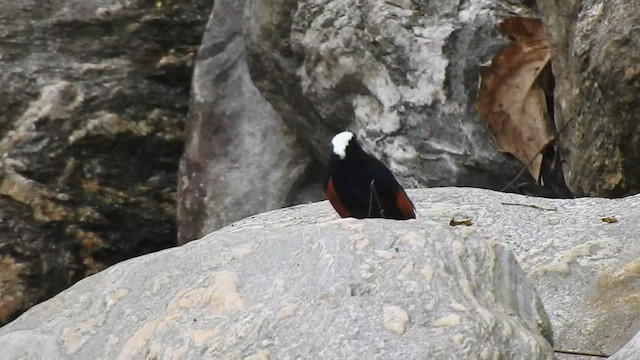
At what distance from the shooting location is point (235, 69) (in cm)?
782

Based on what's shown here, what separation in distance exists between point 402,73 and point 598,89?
1.41 metres

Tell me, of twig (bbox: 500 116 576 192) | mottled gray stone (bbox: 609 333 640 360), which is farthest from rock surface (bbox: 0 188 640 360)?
twig (bbox: 500 116 576 192)

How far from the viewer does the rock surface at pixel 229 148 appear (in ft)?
25.0

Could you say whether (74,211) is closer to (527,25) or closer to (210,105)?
(210,105)

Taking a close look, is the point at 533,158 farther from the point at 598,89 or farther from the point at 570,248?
the point at 570,248

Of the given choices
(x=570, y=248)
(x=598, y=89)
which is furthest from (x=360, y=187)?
(x=598, y=89)

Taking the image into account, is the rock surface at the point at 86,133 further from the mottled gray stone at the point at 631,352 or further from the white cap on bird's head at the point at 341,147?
the mottled gray stone at the point at 631,352

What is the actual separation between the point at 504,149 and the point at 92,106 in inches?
114

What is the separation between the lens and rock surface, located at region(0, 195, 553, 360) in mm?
2902

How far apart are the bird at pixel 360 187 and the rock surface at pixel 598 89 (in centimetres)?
122

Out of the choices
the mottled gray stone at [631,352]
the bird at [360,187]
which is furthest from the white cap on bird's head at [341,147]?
the mottled gray stone at [631,352]

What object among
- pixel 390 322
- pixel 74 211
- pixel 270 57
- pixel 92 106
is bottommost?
pixel 74 211

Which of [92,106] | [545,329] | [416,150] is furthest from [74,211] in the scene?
[545,329]

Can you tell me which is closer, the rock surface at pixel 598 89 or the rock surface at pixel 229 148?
the rock surface at pixel 598 89
